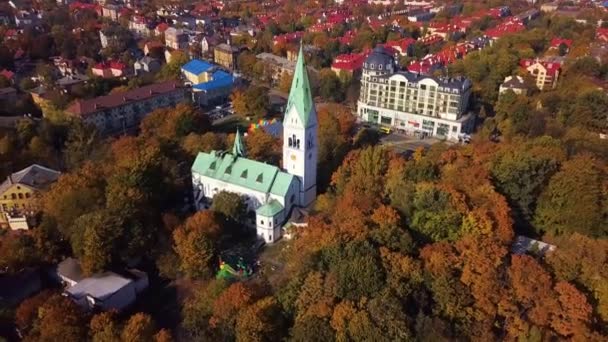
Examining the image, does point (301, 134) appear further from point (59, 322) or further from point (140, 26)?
point (140, 26)

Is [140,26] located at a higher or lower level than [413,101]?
lower

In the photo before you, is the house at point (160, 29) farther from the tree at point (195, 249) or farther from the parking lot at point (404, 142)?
the tree at point (195, 249)

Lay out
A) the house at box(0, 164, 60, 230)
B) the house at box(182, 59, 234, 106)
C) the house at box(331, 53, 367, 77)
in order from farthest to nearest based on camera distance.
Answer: the house at box(331, 53, 367, 77)
the house at box(182, 59, 234, 106)
the house at box(0, 164, 60, 230)

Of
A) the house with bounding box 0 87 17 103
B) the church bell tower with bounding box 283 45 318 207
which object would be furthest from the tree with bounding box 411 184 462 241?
the house with bounding box 0 87 17 103

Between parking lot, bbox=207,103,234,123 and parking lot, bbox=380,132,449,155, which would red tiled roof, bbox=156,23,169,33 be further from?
parking lot, bbox=380,132,449,155

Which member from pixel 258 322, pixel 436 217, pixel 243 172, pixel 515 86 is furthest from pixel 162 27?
pixel 258 322

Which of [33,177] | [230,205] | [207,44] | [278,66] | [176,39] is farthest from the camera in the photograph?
[176,39]

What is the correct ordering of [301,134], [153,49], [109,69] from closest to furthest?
1. [301,134]
2. [109,69]
3. [153,49]
